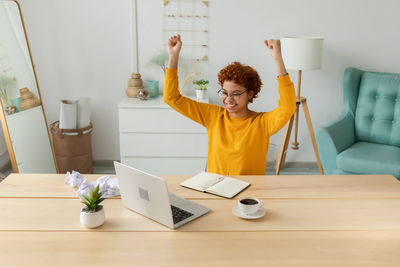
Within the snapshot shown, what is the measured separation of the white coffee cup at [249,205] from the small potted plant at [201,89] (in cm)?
219

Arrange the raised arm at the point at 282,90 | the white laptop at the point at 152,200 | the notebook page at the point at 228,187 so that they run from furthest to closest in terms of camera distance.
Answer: the raised arm at the point at 282,90, the notebook page at the point at 228,187, the white laptop at the point at 152,200

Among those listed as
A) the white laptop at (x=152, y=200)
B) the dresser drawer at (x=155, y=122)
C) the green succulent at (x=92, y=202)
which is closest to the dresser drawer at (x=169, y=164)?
the dresser drawer at (x=155, y=122)

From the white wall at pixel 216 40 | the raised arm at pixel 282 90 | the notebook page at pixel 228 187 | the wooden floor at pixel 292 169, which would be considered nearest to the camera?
the notebook page at pixel 228 187

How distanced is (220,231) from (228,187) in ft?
1.24

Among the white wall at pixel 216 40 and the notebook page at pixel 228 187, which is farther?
the white wall at pixel 216 40

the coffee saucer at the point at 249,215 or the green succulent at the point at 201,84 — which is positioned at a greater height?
the green succulent at the point at 201,84

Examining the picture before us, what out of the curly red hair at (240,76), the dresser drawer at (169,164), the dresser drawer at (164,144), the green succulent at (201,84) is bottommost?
the dresser drawer at (169,164)

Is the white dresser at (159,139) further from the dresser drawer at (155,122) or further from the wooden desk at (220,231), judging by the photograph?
the wooden desk at (220,231)

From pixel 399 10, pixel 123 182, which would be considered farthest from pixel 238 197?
pixel 399 10

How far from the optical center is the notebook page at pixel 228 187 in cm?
184

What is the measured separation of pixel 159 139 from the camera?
3.73 meters

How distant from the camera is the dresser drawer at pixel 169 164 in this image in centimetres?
379

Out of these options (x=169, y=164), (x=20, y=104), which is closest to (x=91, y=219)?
(x=20, y=104)

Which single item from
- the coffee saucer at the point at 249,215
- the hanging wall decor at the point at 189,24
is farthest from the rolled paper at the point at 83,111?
the coffee saucer at the point at 249,215
